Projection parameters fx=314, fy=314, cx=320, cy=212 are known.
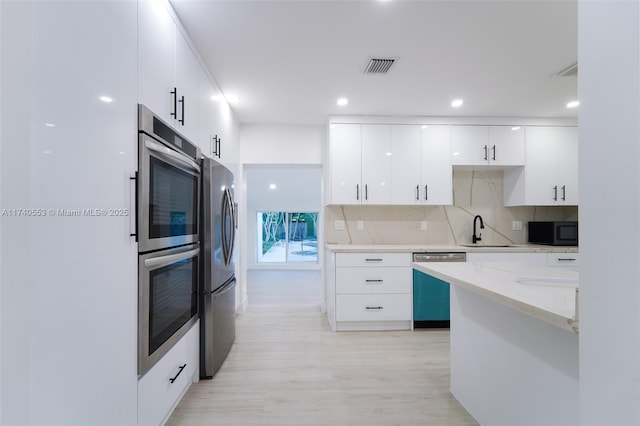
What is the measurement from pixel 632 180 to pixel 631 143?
67 mm

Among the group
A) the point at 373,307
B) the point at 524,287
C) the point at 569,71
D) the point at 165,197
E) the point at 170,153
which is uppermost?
the point at 569,71

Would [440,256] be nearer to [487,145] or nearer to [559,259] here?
[559,259]

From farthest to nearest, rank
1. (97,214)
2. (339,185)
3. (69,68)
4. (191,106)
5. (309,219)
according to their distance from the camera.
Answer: (309,219), (339,185), (191,106), (97,214), (69,68)

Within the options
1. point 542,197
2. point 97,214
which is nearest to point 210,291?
point 97,214

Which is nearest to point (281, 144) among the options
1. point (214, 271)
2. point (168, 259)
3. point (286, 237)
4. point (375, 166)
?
point (375, 166)

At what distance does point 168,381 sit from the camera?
174 centimetres

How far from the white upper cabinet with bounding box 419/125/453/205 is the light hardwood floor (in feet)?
5.01

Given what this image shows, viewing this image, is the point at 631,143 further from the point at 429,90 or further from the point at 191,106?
the point at 429,90

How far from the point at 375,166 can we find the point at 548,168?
2096mm

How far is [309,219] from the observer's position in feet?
29.0

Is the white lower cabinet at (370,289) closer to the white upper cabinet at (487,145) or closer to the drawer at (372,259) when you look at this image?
the drawer at (372,259)

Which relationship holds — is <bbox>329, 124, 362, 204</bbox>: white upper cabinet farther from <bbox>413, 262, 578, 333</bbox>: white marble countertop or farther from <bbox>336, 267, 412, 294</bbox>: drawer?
<bbox>413, 262, 578, 333</bbox>: white marble countertop

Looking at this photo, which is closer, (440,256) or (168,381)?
(168,381)

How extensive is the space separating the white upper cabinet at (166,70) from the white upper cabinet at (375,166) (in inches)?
80.8
